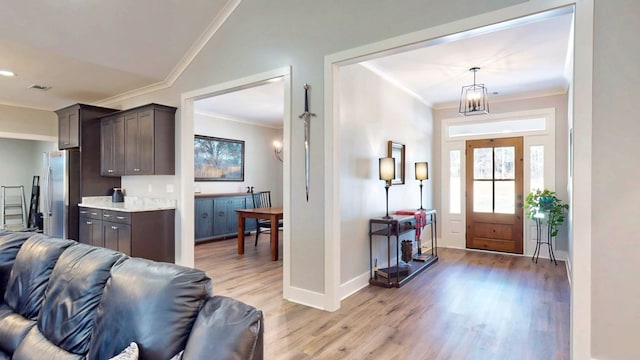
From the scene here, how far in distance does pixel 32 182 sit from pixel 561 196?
11668 mm

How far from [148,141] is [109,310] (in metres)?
3.71

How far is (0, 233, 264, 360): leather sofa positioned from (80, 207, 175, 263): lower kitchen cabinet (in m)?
2.33

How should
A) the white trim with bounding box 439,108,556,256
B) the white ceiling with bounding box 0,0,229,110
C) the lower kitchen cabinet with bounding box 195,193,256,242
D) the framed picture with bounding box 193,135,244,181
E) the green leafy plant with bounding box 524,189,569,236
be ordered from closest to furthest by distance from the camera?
the white ceiling with bounding box 0,0,229,110, the green leafy plant with bounding box 524,189,569,236, the white trim with bounding box 439,108,556,256, the lower kitchen cabinet with bounding box 195,193,256,242, the framed picture with bounding box 193,135,244,181

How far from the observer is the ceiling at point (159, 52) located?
3.36 m

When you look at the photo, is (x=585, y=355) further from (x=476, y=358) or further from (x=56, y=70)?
(x=56, y=70)

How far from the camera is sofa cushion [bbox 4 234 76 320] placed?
174 cm

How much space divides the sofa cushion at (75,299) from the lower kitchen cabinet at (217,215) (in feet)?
16.2

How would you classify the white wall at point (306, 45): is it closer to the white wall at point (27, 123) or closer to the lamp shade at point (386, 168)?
the lamp shade at point (386, 168)

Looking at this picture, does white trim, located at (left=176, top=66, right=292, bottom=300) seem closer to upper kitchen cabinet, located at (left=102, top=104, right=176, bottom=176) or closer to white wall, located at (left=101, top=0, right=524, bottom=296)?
white wall, located at (left=101, top=0, right=524, bottom=296)

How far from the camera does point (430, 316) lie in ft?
10.3

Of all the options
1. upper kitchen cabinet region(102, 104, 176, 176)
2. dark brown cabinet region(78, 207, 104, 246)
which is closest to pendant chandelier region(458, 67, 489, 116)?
upper kitchen cabinet region(102, 104, 176, 176)

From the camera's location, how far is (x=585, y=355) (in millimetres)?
2086

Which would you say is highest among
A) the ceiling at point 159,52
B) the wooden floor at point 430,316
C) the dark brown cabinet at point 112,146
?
the ceiling at point 159,52

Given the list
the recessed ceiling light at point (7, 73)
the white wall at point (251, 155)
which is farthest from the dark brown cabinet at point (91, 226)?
the white wall at point (251, 155)
